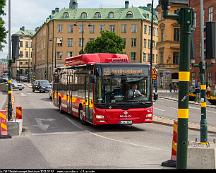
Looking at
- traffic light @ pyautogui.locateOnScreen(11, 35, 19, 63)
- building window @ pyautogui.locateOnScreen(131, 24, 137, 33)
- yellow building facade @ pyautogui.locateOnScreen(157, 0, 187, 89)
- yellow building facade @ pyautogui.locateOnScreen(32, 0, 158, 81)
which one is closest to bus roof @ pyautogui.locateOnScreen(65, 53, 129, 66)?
traffic light @ pyautogui.locateOnScreen(11, 35, 19, 63)

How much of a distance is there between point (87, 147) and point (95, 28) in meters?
108

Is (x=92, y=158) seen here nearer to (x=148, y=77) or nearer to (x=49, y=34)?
(x=148, y=77)

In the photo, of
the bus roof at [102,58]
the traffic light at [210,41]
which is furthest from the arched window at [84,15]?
the traffic light at [210,41]

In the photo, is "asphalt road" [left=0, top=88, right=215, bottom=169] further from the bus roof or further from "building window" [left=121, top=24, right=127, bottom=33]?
"building window" [left=121, top=24, right=127, bottom=33]

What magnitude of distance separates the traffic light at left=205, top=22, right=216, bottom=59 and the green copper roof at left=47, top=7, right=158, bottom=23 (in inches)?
4229

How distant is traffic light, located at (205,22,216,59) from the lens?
10.4 m

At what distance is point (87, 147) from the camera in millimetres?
13703

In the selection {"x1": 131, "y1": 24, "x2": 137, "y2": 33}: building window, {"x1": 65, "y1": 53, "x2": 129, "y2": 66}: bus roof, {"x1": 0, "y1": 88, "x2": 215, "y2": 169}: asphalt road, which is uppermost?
{"x1": 131, "y1": 24, "x2": 137, "y2": 33}: building window

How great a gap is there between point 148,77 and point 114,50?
64228 mm

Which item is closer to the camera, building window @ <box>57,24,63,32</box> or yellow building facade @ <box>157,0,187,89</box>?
yellow building facade @ <box>157,0,187,89</box>

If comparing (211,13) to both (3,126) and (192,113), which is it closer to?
(192,113)

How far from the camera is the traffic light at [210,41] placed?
34.0 feet

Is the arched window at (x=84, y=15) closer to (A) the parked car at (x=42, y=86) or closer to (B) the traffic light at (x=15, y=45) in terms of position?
(A) the parked car at (x=42, y=86)

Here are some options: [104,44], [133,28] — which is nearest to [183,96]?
[104,44]
